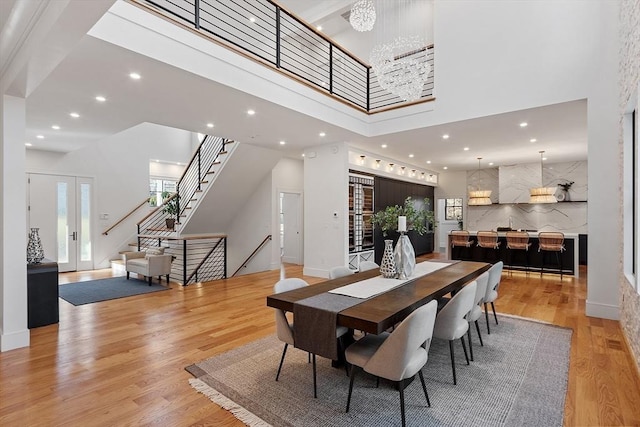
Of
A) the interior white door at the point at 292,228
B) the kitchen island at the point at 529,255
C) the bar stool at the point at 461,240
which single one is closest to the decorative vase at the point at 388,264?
the bar stool at the point at 461,240

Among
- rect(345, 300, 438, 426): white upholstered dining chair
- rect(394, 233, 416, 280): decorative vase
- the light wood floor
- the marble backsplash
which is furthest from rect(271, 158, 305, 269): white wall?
rect(345, 300, 438, 426): white upholstered dining chair

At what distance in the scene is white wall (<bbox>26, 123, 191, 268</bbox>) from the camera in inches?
314

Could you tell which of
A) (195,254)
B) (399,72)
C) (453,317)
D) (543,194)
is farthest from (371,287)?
(543,194)

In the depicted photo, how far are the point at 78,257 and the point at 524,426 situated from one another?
31.4ft

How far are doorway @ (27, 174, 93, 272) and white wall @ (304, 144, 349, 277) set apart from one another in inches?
227

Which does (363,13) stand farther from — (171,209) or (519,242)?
(171,209)

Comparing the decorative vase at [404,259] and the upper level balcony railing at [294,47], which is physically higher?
the upper level balcony railing at [294,47]

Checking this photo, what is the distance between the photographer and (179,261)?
7.34 metres

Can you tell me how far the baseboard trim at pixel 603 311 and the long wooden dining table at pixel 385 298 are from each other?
80.3 inches

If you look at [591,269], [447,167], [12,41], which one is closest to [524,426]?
[591,269]

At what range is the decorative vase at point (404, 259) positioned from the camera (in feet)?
10.6

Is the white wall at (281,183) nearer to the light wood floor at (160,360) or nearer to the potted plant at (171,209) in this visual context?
the potted plant at (171,209)

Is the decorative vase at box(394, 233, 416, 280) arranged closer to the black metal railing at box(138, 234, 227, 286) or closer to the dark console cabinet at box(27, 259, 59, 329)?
the dark console cabinet at box(27, 259, 59, 329)

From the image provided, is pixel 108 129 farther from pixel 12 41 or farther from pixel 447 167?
pixel 447 167
